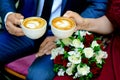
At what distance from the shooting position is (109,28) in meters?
2.00

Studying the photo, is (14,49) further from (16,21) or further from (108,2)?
(108,2)

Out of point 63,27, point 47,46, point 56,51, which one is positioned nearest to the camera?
point 63,27

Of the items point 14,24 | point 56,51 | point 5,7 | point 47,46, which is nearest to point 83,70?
point 56,51

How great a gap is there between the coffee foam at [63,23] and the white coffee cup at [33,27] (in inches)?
2.6

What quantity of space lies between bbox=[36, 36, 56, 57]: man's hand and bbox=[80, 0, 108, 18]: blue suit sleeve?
25cm

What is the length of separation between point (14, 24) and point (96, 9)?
484mm

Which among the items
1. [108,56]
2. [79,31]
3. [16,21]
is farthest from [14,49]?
[108,56]

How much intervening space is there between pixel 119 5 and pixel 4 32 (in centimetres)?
74

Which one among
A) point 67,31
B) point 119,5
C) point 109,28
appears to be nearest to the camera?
point 67,31

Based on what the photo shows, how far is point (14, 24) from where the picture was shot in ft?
6.51

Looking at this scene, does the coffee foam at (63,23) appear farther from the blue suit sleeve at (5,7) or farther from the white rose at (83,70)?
the blue suit sleeve at (5,7)

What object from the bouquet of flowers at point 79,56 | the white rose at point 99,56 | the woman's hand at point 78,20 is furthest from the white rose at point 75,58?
the woman's hand at point 78,20

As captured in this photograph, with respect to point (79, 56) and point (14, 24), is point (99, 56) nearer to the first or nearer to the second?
point (79, 56)

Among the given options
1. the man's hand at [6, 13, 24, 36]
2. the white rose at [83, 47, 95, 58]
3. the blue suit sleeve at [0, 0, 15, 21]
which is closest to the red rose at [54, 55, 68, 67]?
the white rose at [83, 47, 95, 58]
